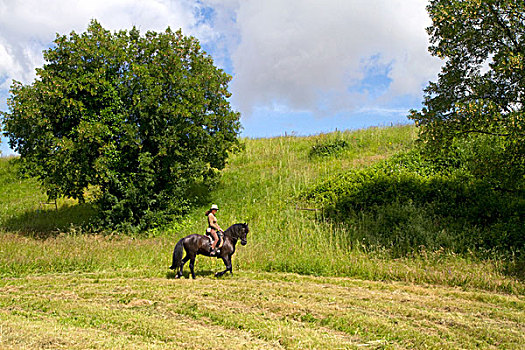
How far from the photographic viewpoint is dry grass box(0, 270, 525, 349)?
6.00 m

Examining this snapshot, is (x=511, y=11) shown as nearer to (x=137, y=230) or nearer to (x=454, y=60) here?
(x=454, y=60)

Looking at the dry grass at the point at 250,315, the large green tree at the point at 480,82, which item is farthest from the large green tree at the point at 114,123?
the large green tree at the point at 480,82

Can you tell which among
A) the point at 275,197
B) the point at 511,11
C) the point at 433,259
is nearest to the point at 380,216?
the point at 433,259

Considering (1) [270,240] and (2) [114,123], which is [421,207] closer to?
(1) [270,240]

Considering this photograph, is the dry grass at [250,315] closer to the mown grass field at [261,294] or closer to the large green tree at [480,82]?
the mown grass field at [261,294]

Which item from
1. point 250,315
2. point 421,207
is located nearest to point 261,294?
point 250,315

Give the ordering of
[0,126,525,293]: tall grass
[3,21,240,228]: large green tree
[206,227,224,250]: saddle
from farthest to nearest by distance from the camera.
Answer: [3,21,240,228]: large green tree < [0,126,525,293]: tall grass < [206,227,224,250]: saddle

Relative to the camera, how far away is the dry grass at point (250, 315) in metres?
6.00

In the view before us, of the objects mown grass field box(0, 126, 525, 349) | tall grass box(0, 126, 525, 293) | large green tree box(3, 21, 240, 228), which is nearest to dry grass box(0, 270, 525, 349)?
mown grass field box(0, 126, 525, 349)

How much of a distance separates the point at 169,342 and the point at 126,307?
8.67ft

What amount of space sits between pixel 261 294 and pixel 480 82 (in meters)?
11.5

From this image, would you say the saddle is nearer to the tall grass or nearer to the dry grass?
the dry grass

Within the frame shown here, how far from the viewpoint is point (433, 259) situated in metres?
12.1

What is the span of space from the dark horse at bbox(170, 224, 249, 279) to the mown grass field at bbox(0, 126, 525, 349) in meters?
0.66
